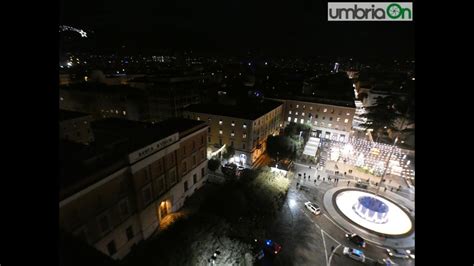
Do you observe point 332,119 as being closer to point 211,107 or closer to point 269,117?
point 269,117

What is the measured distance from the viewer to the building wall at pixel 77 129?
23.7 meters

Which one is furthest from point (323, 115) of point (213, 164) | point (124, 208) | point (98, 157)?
point (98, 157)

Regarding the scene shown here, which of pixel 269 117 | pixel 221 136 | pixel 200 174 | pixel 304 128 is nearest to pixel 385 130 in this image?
pixel 304 128

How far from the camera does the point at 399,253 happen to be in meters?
15.3

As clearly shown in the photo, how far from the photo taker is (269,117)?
31969mm

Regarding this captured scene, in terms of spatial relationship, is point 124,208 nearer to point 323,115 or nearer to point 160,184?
point 160,184

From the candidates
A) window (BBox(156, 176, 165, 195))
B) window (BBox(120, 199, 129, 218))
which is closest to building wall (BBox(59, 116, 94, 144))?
window (BBox(156, 176, 165, 195))

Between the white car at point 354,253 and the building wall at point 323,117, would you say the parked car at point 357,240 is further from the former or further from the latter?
the building wall at point 323,117

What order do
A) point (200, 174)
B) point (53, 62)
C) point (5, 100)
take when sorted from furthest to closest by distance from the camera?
1. point (200, 174)
2. point (53, 62)
3. point (5, 100)

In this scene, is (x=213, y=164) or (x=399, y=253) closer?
(x=399, y=253)

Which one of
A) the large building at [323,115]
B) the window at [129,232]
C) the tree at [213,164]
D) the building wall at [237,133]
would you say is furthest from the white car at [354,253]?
the large building at [323,115]

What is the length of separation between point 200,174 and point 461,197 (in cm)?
2138

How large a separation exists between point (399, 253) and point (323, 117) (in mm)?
24344

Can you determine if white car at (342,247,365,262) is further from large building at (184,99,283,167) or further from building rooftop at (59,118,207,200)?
building rooftop at (59,118,207,200)
